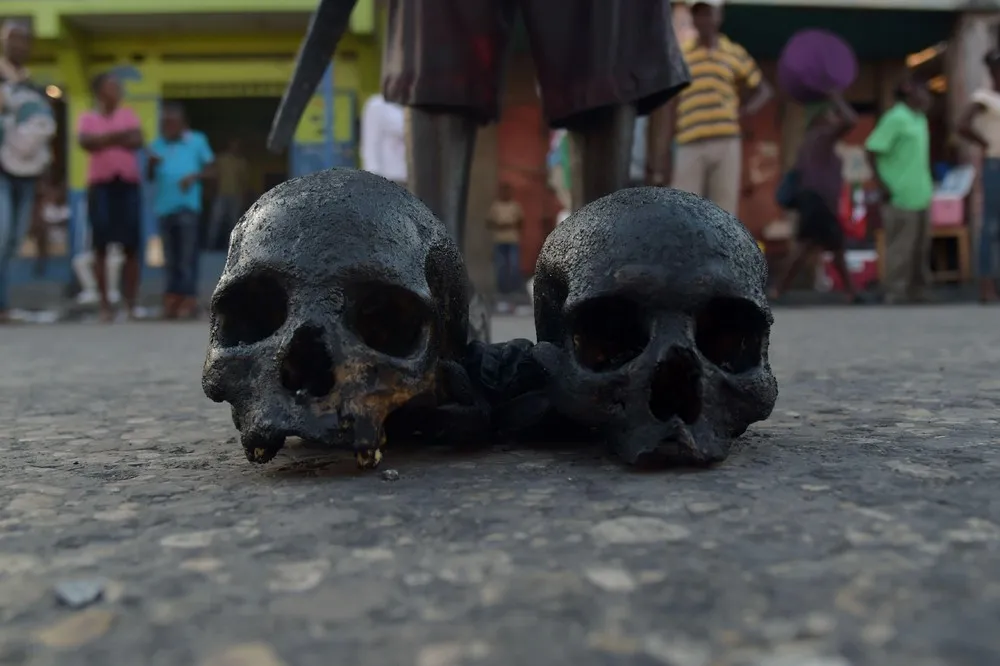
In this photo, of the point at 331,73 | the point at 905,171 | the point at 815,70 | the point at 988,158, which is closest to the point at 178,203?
the point at 331,73

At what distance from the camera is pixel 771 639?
30.0 inches

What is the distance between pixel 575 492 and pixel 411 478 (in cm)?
26

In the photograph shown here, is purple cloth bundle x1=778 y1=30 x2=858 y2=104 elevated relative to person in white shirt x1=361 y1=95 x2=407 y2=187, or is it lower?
elevated

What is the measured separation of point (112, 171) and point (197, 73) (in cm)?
618

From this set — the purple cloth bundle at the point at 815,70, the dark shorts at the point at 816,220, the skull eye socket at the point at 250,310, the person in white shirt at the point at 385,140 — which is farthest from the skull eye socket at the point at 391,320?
the purple cloth bundle at the point at 815,70

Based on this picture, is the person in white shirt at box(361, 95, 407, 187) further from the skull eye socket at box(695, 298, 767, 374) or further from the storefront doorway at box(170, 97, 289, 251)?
the storefront doorway at box(170, 97, 289, 251)

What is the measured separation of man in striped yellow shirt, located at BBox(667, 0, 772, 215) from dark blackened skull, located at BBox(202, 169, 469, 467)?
Answer: 4910 mm

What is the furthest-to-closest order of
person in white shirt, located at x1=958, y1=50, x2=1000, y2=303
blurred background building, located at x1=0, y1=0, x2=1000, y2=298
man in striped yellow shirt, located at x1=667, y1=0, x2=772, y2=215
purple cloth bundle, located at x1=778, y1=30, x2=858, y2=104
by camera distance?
1. blurred background building, located at x1=0, y1=0, x2=1000, y2=298
2. purple cloth bundle, located at x1=778, y1=30, x2=858, y2=104
3. person in white shirt, located at x1=958, y1=50, x2=1000, y2=303
4. man in striped yellow shirt, located at x1=667, y1=0, x2=772, y2=215

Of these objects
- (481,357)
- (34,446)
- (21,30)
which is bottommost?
(34,446)

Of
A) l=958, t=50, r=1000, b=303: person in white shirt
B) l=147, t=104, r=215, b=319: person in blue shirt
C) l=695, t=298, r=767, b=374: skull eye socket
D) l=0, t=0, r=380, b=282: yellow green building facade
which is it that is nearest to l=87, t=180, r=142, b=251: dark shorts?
l=147, t=104, r=215, b=319: person in blue shirt

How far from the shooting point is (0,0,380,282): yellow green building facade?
12.2 m

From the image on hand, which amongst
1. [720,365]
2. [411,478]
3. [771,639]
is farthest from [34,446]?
→ [771,639]

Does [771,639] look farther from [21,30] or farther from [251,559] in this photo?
[21,30]

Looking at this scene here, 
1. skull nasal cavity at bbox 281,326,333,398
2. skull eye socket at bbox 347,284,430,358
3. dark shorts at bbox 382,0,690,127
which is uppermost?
dark shorts at bbox 382,0,690,127
